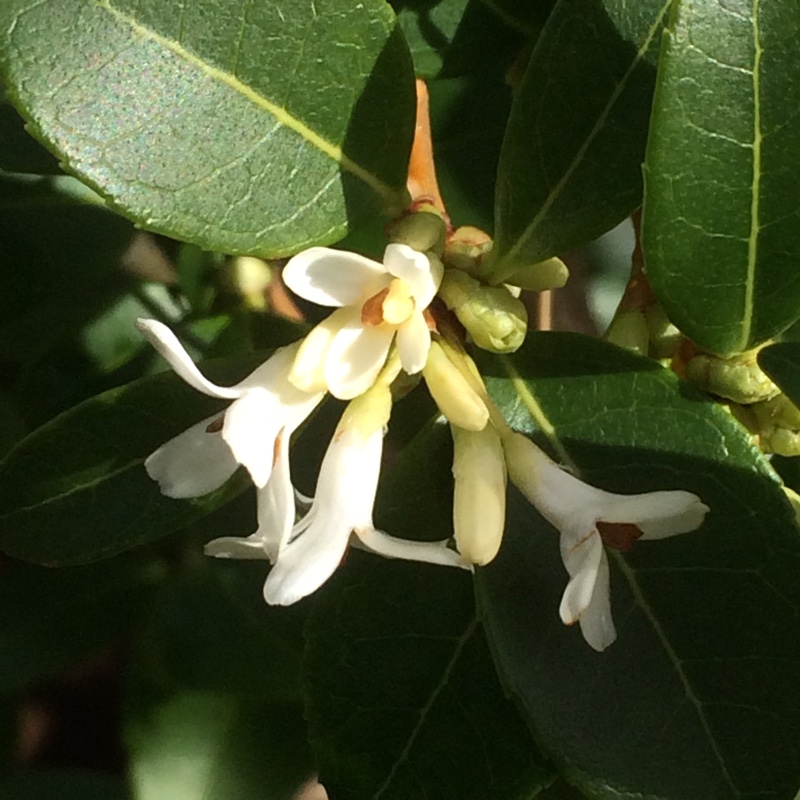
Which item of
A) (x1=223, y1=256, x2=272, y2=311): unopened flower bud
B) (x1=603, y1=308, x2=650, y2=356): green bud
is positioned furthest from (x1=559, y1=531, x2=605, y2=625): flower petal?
(x1=223, y1=256, x2=272, y2=311): unopened flower bud

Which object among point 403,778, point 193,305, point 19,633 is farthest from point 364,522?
point 19,633

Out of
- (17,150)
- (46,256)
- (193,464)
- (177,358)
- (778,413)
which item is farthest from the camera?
(46,256)

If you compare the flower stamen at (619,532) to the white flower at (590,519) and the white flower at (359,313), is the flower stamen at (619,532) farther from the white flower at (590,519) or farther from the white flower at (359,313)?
the white flower at (359,313)

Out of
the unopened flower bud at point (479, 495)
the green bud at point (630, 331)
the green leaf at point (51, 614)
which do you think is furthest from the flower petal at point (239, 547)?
the green leaf at point (51, 614)

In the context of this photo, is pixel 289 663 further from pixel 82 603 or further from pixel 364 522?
pixel 364 522

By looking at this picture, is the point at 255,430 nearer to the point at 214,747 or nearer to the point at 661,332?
the point at 661,332

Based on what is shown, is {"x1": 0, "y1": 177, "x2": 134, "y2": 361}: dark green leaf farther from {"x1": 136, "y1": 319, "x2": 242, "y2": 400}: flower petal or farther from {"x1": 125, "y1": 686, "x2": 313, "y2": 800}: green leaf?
{"x1": 136, "y1": 319, "x2": 242, "y2": 400}: flower petal

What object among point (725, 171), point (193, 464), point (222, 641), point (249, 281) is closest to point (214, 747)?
point (222, 641)
